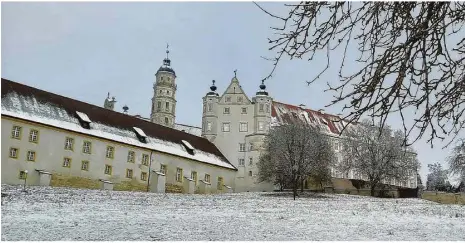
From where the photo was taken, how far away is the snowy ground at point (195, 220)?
14805 millimetres

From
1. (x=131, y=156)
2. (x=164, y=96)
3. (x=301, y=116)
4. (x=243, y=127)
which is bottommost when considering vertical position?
(x=131, y=156)

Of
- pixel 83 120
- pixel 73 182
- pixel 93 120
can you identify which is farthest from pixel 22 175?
pixel 93 120

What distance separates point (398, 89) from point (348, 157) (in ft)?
136

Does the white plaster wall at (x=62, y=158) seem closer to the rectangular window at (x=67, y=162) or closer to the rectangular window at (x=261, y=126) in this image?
the rectangular window at (x=67, y=162)

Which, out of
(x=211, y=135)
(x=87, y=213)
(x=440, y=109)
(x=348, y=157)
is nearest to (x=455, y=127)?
(x=440, y=109)

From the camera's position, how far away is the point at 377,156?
142 feet

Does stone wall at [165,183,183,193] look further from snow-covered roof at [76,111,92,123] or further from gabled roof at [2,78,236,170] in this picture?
snow-covered roof at [76,111,92,123]

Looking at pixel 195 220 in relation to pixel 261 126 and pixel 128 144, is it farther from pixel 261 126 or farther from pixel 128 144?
pixel 261 126

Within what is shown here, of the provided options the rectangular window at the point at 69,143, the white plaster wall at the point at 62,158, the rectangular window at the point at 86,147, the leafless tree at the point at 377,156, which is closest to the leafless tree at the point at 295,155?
the leafless tree at the point at 377,156

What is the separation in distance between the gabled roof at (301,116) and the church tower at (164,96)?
20.2 m

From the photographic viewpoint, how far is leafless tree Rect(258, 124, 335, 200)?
37.5m

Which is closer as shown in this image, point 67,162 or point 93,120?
point 67,162

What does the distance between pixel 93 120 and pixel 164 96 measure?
3650 cm

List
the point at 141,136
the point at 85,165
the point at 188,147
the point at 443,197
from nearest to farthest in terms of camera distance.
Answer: the point at 85,165 < the point at 141,136 < the point at 188,147 < the point at 443,197
